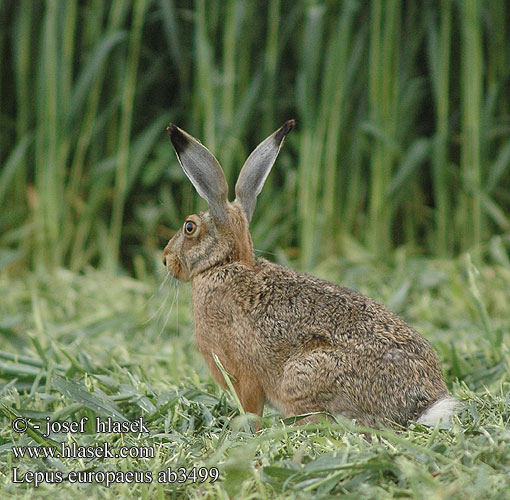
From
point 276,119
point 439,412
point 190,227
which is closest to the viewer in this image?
point 439,412

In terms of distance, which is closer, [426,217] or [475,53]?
[475,53]

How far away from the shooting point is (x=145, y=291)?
20.5 feet

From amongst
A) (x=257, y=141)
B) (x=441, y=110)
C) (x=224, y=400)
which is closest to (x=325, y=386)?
(x=224, y=400)

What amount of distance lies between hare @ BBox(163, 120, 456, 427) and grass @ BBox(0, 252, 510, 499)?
0.47 ft

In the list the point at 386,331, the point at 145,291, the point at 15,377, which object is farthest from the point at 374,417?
the point at 145,291

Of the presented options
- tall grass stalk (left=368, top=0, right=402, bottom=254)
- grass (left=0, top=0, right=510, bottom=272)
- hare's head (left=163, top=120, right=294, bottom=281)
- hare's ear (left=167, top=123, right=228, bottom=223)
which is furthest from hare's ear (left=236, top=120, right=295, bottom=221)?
tall grass stalk (left=368, top=0, right=402, bottom=254)

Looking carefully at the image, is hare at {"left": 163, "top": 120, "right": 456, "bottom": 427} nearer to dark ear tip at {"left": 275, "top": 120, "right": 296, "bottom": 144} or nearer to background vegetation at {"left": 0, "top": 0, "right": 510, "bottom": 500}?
dark ear tip at {"left": 275, "top": 120, "right": 296, "bottom": 144}

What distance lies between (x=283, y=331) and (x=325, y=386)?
326mm

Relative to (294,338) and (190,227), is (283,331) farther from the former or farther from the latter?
(190,227)

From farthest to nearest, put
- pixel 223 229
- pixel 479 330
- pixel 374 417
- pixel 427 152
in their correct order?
1. pixel 427 152
2. pixel 479 330
3. pixel 223 229
4. pixel 374 417

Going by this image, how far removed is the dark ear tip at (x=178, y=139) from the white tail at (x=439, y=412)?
57.9 inches

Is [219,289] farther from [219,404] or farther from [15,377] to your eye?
[15,377]

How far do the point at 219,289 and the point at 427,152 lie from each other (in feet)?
12.5

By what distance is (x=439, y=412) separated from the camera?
9.67 ft
